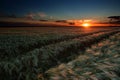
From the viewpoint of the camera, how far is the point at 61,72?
20.5ft

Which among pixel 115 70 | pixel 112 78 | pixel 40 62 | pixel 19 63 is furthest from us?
pixel 40 62

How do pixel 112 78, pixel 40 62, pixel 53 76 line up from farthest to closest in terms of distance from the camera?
pixel 40 62
pixel 53 76
pixel 112 78

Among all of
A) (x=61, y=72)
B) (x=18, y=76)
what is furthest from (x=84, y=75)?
(x=18, y=76)

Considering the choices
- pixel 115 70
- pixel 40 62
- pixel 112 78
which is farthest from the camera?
pixel 40 62

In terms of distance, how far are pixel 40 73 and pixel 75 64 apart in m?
1.97

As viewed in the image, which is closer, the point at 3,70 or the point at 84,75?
the point at 84,75

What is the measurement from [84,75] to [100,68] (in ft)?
3.61

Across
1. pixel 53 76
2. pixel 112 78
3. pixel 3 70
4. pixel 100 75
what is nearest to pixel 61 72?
pixel 53 76

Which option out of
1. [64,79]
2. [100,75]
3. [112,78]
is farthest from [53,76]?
[112,78]

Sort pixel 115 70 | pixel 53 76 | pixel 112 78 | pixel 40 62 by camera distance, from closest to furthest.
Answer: pixel 112 78, pixel 53 76, pixel 115 70, pixel 40 62

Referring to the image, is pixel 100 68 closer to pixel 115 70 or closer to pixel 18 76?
pixel 115 70

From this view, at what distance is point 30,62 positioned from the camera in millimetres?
7633

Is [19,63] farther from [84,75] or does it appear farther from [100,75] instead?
[100,75]

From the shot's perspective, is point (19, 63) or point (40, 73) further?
point (19, 63)
